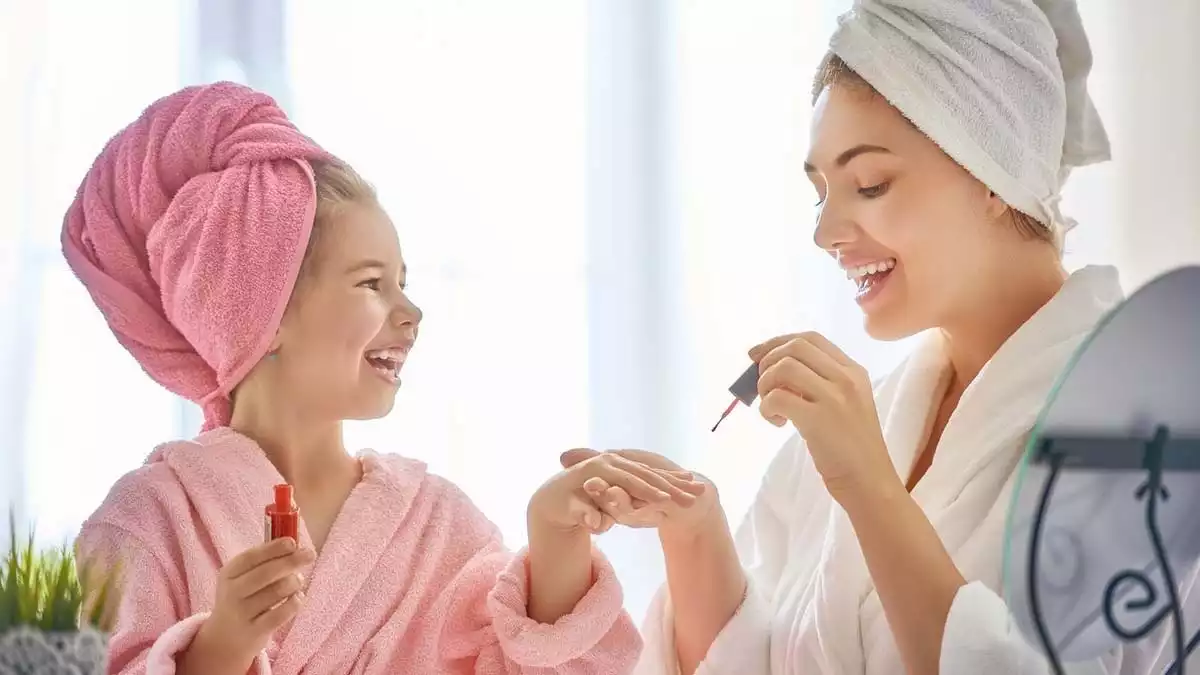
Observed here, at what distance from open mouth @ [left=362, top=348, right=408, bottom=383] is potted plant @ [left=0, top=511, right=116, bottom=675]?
44cm

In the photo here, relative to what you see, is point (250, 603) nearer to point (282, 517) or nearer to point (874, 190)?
point (282, 517)

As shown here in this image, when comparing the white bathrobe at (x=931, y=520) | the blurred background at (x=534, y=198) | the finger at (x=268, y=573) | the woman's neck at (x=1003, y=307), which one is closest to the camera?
the finger at (x=268, y=573)

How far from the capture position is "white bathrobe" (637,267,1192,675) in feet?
3.45

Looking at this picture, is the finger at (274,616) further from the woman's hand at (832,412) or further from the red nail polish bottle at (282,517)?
the woman's hand at (832,412)

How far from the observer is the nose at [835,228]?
111 cm

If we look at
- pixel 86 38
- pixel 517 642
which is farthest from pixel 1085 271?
pixel 86 38

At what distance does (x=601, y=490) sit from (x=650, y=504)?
0.16 ft

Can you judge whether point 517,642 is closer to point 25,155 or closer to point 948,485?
point 948,485

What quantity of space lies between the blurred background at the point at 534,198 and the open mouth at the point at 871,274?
702mm

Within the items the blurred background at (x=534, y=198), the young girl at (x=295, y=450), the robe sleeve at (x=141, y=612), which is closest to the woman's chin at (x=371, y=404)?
the young girl at (x=295, y=450)

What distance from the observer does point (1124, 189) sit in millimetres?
1739

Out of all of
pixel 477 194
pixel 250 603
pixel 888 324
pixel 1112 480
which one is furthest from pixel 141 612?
pixel 477 194

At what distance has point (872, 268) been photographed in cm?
113

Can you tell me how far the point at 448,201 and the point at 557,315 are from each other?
0.76ft
